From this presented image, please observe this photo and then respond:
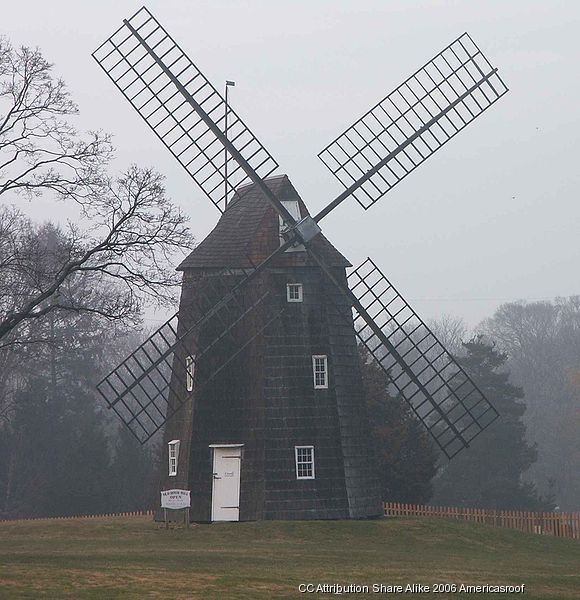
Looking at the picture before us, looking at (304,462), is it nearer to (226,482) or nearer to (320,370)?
(226,482)

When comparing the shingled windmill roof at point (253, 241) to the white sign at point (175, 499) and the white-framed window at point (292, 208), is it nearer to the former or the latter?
the white-framed window at point (292, 208)

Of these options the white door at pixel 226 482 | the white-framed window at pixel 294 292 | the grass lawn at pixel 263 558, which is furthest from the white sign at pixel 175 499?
the white-framed window at pixel 294 292

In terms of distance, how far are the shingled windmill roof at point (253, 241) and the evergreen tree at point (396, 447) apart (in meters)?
13.6

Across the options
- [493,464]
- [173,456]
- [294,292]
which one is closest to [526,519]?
[294,292]

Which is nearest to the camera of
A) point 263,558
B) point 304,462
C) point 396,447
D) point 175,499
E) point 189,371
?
point 263,558

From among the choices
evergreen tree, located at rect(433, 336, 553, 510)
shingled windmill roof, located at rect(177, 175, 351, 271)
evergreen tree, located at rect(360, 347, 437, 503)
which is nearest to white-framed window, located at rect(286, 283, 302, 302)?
shingled windmill roof, located at rect(177, 175, 351, 271)

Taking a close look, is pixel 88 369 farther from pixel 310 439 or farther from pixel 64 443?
pixel 310 439

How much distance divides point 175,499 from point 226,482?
1.59 meters

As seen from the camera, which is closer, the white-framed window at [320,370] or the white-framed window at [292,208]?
the white-framed window at [320,370]

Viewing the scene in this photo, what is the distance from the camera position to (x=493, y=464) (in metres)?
66.8

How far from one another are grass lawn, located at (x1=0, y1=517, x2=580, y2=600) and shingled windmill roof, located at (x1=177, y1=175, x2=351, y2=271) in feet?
25.6

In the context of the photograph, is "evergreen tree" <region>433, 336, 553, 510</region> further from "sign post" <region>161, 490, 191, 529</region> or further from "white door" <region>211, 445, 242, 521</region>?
"sign post" <region>161, 490, 191, 529</region>

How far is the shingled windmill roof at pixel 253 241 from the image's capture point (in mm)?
37344

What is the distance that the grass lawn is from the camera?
22.2m
